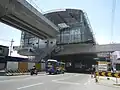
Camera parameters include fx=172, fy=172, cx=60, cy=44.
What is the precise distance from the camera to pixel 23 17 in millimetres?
46250

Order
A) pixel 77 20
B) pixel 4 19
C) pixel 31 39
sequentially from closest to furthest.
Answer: pixel 4 19
pixel 77 20
pixel 31 39

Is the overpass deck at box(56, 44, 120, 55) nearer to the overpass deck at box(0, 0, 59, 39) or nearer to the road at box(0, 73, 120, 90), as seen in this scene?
the overpass deck at box(0, 0, 59, 39)

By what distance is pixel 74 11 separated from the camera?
2756 inches

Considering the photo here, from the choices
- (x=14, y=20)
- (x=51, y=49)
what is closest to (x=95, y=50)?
(x=51, y=49)

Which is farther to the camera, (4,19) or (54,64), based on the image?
(4,19)

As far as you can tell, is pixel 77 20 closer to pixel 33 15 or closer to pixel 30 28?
pixel 30 28

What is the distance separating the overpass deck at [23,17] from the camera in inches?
1545

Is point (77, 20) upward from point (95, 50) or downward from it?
upward

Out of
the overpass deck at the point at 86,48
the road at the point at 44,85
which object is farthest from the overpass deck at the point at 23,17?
the road at the point at 44,85

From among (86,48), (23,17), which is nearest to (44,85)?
(23,17)

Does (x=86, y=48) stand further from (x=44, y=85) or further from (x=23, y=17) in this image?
(x=44, y=85)

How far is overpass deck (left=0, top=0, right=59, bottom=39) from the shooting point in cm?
3925

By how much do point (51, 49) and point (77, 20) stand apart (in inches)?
679

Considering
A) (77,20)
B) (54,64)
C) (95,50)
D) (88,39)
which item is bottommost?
(54,64)
